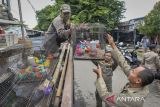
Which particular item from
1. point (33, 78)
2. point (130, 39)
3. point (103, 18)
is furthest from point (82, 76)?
point (130, 39)

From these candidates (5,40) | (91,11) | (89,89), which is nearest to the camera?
(5,40)

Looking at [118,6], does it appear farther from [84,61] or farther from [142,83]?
[142,83]

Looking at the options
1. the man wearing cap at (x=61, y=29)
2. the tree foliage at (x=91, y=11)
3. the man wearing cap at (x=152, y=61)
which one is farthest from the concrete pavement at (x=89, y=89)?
the tree foliage at (x=91, y=11)

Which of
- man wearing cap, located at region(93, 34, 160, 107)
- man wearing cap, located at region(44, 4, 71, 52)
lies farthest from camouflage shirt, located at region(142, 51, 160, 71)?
man wearing cap, located at region(93, 34, 160, 107)

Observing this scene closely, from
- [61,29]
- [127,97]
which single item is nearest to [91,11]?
[61,29]

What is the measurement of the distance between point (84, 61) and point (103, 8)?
1003 inches

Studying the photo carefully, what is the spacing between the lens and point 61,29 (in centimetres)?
666

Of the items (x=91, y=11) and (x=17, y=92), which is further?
(x=91, y=11)

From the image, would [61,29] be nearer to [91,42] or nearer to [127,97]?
[127,97]

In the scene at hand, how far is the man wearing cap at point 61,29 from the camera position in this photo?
6.48 m

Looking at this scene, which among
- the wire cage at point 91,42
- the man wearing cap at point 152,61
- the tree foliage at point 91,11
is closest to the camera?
the man wearing cap at point 152,61

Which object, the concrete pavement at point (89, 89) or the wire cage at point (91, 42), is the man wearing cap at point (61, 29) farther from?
the wire cage at point (91, 42)

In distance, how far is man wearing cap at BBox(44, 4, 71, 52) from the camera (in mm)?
6480

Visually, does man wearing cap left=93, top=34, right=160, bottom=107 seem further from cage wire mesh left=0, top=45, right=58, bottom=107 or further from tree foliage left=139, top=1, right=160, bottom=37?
tree foliage left=139, top=1, right=160, bottom=37
